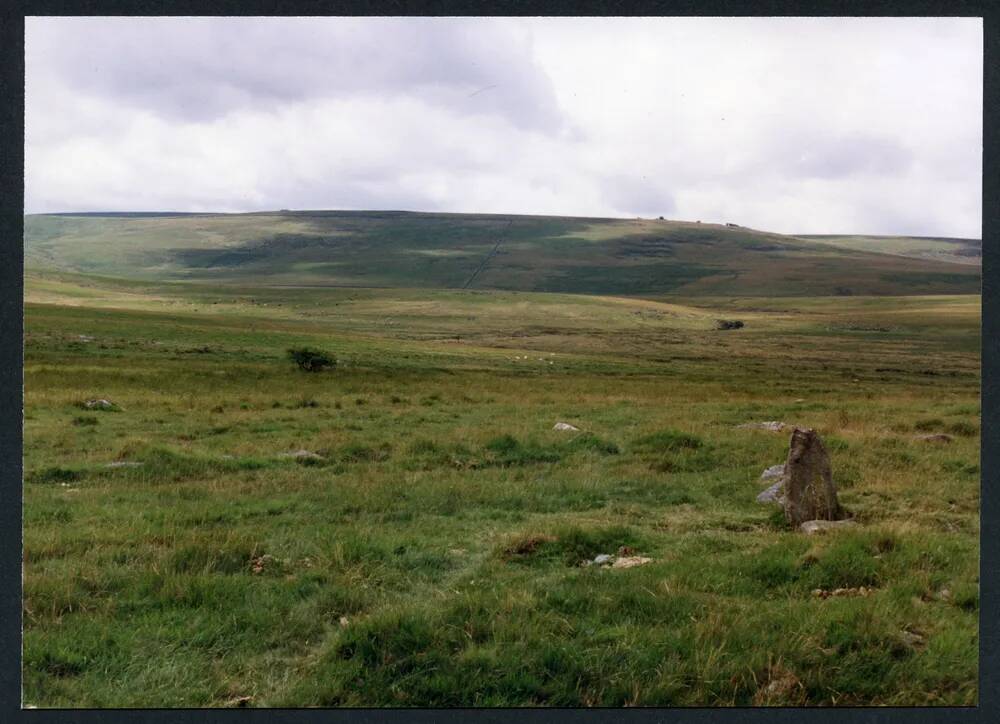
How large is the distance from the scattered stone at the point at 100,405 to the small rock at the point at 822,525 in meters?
12.6

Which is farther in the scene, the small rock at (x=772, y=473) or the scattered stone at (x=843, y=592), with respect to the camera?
the small rock at (x=772, y=473)

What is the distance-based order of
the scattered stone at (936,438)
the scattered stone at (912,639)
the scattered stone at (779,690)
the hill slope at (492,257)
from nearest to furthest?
the scattered stone at (779,690)
the scattered stone at (912,639)
the scattered stone at (936,438)
the hill slope at (492,257)

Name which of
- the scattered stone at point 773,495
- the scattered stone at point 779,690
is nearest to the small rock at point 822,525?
the scattered stone at point 773,495

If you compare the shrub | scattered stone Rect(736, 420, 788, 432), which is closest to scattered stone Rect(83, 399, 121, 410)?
the shrub

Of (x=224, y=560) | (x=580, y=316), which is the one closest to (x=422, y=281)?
(x=580, y=316)

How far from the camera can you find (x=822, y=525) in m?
6.10

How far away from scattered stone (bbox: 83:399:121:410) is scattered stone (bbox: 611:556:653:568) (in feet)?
38.1

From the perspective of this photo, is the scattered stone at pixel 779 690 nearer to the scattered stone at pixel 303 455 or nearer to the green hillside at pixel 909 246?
the scattered stone at pixel 303 455

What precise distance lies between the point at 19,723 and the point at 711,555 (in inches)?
187

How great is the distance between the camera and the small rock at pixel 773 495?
7082 millimetres

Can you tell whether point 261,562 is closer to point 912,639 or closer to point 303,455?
point 303,455

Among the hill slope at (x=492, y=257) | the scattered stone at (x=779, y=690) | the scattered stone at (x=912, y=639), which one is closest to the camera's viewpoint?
the scattered stone at (x=779, y=690)

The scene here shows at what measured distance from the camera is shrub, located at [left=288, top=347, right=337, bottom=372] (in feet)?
70.3

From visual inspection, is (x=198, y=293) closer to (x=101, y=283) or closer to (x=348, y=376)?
(x=101, y=283)
